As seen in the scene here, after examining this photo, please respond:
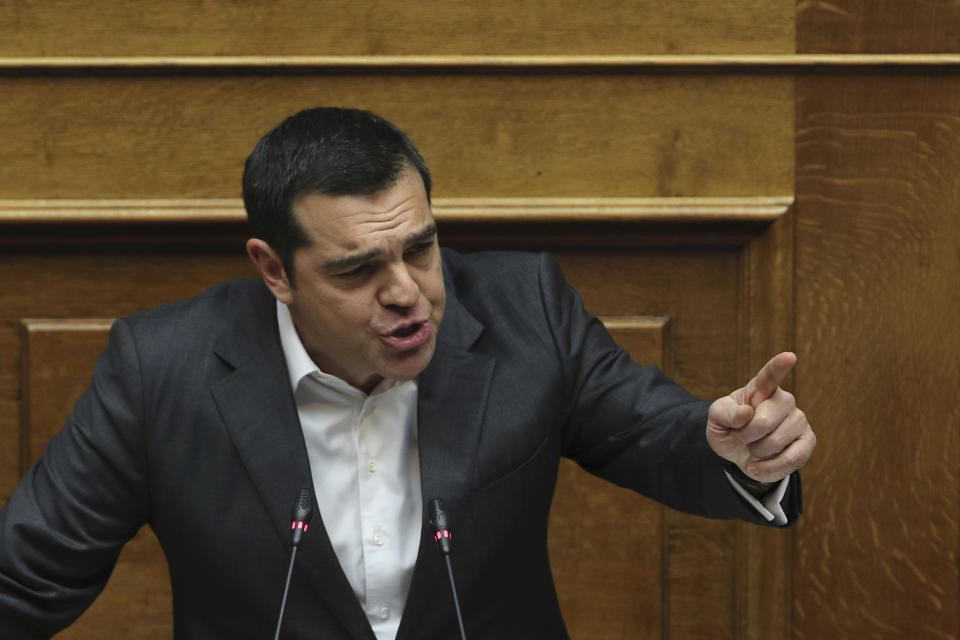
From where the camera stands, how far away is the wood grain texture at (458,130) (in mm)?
1823

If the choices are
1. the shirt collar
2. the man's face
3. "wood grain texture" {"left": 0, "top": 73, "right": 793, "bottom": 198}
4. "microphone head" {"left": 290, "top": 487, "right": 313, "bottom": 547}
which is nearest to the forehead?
the man's face

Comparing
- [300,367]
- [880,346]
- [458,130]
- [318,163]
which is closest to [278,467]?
[300,367]

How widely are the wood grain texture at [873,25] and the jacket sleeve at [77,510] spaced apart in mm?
1101

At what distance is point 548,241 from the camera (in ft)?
6.09

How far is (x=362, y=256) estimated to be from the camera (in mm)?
1315

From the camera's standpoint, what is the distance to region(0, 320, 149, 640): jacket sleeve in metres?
1.35

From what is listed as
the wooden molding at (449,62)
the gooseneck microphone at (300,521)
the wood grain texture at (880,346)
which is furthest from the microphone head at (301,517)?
the wood grain texture at (880,346)

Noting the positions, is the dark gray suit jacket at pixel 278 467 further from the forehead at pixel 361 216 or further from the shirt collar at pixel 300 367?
the forehead at pixel 361 216

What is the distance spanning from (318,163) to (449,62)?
1.81 feet

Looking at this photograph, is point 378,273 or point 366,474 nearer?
point 378,273

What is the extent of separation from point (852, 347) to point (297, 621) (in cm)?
96

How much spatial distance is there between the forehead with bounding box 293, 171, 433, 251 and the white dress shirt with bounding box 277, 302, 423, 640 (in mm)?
188

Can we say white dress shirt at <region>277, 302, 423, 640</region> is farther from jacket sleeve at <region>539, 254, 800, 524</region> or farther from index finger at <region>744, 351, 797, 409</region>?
index finger at <region>744, 351, 797, 409</region>

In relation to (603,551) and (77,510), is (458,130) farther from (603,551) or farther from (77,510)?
(77,510)
